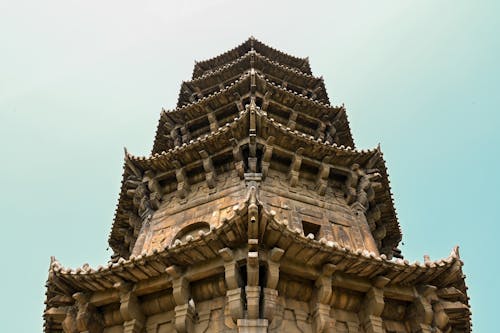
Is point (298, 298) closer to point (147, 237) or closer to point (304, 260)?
point (304, 260)

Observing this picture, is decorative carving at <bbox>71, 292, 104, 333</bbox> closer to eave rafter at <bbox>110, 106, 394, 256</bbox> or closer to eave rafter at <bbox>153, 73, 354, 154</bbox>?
eave rafter at <bbox>110, 106, 394, 256</bbox>

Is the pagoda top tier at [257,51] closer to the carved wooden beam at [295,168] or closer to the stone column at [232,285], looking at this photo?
the carved wooden beam at [295,168]

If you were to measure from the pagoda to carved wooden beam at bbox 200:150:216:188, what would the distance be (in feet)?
0.14

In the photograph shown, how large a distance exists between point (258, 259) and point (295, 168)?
5700 millimetres

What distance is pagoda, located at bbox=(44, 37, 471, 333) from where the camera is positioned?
9.10 metres

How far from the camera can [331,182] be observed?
14.9 meters

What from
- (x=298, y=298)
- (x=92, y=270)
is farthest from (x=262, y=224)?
(x=92, y=270)

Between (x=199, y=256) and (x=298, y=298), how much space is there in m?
2.40

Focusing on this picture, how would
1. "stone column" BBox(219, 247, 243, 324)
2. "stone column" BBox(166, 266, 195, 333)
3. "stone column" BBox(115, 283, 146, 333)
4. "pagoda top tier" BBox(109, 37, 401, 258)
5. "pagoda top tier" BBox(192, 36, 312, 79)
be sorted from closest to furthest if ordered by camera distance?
"stone column" BBox(219, 247, 243, 324)
"stone column" BBox(166, 266, 195, 333)
"stone column" BBox(115, 283, 146, 333)
"pagoda top tier" BBox(109, 37, 401, 258)
"pagoda top tier" BBox(192, 36, 312, 79)

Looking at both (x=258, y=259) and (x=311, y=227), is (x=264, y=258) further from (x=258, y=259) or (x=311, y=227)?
(x=311, y=227)

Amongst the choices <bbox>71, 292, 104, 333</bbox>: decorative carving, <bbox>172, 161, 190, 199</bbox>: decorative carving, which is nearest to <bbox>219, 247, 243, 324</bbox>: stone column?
<bbox>71, 292, 104, 333</bbox>: decorative carving

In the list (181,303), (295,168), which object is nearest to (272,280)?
(181,303)

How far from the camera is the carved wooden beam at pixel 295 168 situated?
1397 cm

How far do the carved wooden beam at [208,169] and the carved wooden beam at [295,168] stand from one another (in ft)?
8.00
